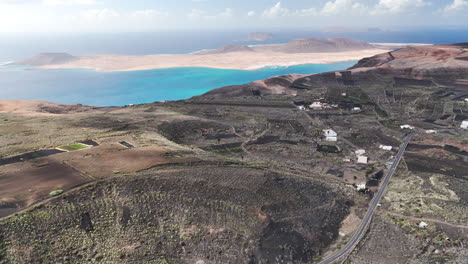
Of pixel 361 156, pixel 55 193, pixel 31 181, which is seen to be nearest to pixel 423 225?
pixel 361 156

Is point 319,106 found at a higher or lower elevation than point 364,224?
higher

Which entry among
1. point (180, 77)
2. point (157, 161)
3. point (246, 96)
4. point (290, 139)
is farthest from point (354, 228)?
point (180, 77)

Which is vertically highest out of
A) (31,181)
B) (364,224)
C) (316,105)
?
(31,181)

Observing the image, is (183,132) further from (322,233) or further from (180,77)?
(180,77)

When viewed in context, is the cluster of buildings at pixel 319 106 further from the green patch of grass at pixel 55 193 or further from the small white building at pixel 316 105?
the green patch of grass at pixel 55 193

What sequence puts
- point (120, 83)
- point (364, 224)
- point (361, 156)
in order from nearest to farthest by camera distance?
1. point (364, 224)
2. point (361, 156)
3. point (120, 83)

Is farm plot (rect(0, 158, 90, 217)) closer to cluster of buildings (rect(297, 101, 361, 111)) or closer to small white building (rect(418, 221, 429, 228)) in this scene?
small white building (rect(418, 221, 429, 228))

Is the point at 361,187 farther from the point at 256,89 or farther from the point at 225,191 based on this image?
the point at 256,89
